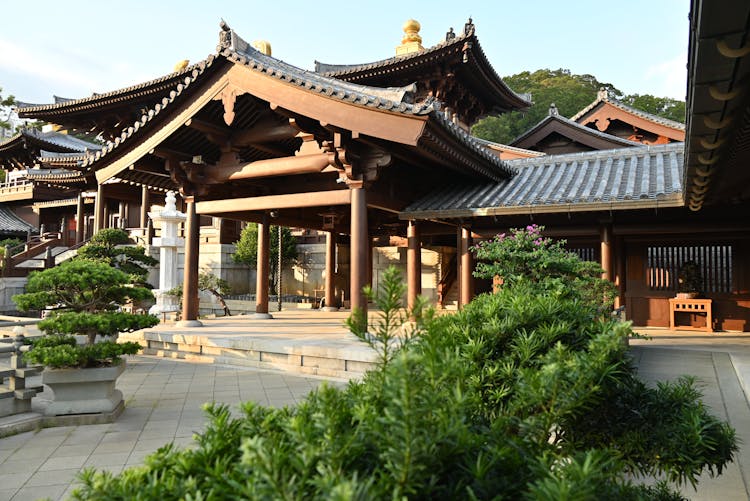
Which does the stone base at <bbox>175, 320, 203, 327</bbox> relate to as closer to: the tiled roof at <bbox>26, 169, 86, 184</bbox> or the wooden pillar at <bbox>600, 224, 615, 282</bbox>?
the wooden pillar at <bbox>600, 224, 615, 282</bbox>

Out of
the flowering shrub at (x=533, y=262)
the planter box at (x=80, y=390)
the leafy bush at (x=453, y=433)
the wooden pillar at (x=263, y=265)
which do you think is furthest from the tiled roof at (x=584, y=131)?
the planter box at (x=80, y=390)

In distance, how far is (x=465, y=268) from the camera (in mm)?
10172

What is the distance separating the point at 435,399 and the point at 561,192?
9.01m

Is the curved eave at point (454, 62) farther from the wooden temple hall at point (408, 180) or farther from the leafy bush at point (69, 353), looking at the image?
the leafy bush at point (69, 353)

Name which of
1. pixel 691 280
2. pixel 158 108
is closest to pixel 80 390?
pixel 158 108

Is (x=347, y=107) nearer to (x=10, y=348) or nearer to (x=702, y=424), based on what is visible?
(x=10, y=348)

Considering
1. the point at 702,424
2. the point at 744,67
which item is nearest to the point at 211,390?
the point at 702,424

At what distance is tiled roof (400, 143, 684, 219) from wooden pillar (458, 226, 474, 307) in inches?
30.9

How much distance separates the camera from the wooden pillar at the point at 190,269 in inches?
427

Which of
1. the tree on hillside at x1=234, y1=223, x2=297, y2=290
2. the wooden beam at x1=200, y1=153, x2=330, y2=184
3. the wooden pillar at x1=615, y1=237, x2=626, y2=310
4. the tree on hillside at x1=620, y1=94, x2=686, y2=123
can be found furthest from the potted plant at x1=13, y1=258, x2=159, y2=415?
the tree on hillside at x1=620, y1=94, x2=686, y2=123

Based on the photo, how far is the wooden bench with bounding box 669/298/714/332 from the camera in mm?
10266

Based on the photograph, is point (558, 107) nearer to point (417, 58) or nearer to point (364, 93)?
point (417, 58)

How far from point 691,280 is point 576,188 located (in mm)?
3408

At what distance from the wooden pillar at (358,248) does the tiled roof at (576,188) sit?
1631mm
